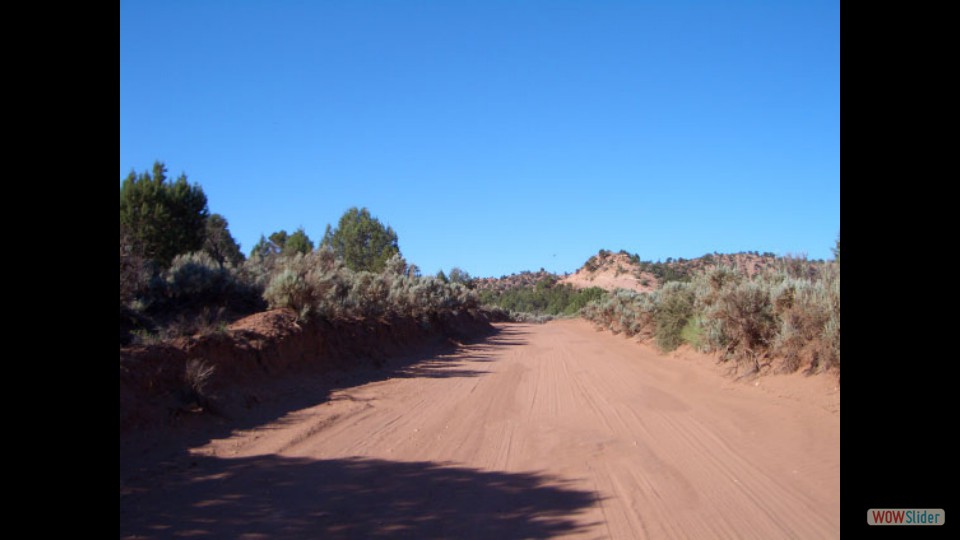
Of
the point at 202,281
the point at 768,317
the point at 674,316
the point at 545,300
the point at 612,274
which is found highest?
the point at 612,274

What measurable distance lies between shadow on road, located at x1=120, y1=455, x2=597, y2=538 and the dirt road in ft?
0.08

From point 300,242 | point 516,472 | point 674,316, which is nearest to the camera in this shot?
point 516,472

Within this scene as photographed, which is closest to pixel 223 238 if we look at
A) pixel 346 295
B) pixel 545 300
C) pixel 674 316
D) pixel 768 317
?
pixel 346 295

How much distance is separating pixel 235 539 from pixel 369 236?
146 feet

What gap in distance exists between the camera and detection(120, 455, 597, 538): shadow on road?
5.13m

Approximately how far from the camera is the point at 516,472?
6.98 metres

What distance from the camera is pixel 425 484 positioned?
6453 mm

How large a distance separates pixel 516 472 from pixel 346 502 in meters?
2.14

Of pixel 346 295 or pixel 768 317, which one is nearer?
pixel 768 317

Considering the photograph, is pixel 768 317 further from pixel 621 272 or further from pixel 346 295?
pixel 621 272

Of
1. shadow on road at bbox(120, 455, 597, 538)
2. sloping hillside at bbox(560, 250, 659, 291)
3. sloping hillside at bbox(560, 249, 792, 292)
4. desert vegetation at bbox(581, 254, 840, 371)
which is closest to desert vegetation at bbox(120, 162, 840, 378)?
desert vegetation at bbox(581, 254, 840, 371)

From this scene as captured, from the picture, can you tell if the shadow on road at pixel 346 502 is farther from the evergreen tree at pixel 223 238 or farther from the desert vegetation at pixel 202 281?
the evergreen tree at pixel 223 238

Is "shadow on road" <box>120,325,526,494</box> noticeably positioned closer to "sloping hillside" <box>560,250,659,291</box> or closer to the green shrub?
the green shrub
